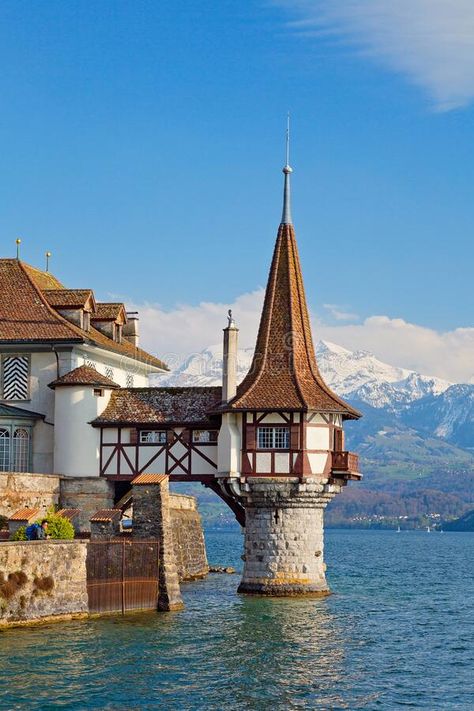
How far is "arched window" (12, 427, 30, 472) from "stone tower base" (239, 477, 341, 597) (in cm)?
983

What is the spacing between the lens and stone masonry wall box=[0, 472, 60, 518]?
48.2 meters

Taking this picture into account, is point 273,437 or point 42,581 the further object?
point 273,437

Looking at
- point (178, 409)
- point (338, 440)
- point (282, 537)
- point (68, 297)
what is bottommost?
point (282, 537)

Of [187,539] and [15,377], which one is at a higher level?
[15,377]

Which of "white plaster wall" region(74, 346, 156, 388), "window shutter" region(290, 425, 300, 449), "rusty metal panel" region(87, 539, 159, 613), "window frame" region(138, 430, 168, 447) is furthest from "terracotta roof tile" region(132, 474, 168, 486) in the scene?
"white plaster wall" region(74, 346, 156, 388)

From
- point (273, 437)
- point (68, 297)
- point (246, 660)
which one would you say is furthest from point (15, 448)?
point (246, 660)

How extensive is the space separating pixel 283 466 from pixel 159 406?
6404mm

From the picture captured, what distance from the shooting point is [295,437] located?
4997 cm

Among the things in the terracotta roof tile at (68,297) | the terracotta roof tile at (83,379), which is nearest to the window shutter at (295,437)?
the terracotta roof tile at (83,379)

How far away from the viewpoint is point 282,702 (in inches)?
1186

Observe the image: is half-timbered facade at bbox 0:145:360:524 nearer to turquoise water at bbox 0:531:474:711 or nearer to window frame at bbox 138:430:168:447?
window frame at bbox 138:430:168:447

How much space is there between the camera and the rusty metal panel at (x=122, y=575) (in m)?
40.5

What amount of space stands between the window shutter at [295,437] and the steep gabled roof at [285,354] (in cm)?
108

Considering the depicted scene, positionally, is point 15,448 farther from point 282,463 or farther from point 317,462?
point 317,462
